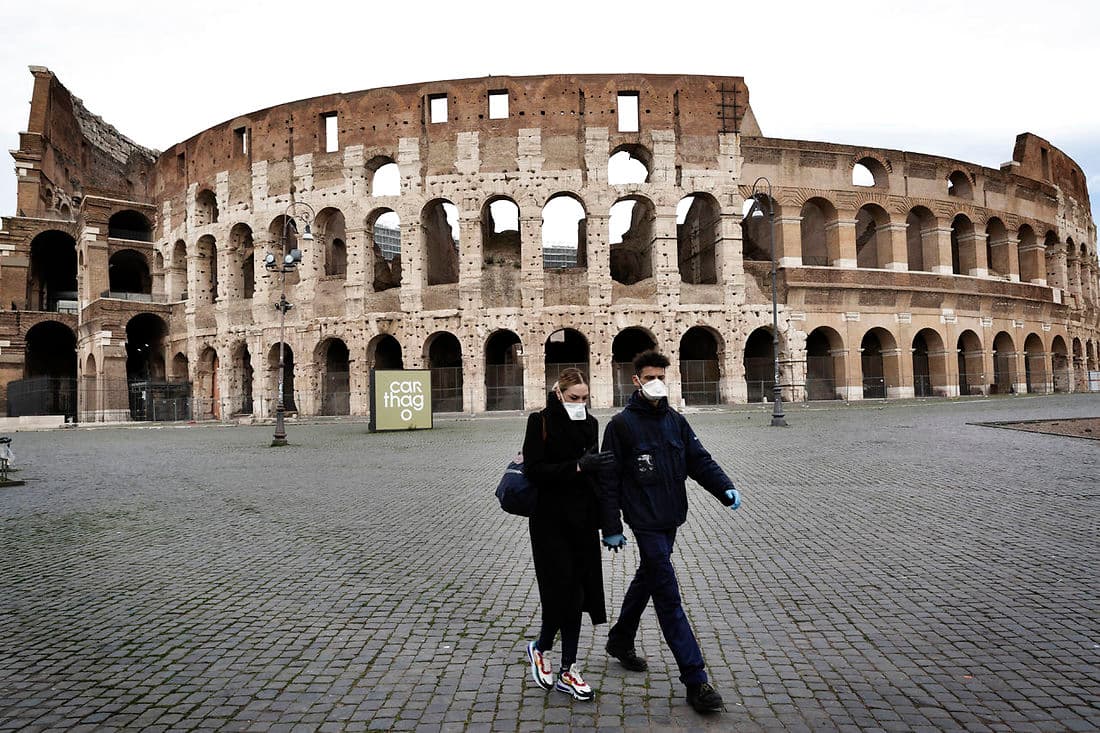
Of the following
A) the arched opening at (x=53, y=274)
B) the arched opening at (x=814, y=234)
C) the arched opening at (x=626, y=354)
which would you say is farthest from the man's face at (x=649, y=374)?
the arched opening at (x=53, y=274)

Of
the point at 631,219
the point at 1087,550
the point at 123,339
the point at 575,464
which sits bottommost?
the point at 1087,550

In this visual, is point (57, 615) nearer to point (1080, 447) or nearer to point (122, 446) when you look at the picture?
point (1080, 447)

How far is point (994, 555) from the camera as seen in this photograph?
214 inches

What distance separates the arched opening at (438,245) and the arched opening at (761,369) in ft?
49.2

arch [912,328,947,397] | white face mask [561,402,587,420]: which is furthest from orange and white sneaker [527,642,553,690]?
arch [912,328,947,397]

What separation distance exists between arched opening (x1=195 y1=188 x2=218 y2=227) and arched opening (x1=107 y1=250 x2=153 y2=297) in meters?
7.44

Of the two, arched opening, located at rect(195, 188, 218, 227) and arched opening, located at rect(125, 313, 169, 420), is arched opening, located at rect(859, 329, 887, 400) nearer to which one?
arched opening, located at rect(195, 188, 218, 227)

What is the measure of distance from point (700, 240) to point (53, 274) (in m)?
42.3

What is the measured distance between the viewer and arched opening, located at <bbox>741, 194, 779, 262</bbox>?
3234cm

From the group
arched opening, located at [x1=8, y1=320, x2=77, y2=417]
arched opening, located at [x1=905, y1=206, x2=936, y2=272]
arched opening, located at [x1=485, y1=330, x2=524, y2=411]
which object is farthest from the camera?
arched opening, located at [x1=8, y1=320, x2=77, y2=417]

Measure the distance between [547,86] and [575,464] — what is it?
29.9 metres

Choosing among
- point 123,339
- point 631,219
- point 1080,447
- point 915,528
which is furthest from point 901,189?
point 123,339

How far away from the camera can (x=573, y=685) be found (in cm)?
322

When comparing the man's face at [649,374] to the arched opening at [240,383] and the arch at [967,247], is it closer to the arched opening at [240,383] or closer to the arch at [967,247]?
the arched opening at [240,383]
